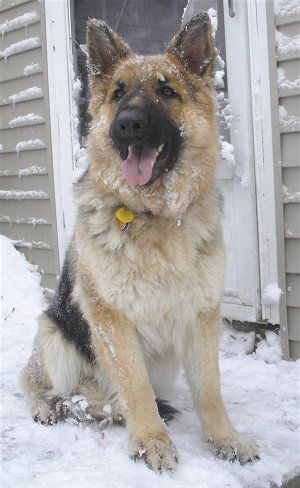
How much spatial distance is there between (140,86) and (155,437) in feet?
5.67

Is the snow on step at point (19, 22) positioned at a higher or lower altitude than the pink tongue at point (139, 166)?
higher

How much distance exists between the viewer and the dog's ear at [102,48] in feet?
9.20

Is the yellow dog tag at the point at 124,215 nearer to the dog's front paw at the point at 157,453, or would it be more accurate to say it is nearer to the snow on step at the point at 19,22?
the dog's front paw at the point at 157,453

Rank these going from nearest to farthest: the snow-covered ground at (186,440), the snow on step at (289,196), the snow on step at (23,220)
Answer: the snow-covered ground at (186,440) → the snow on step at (289,196) → the snow on step at (23,220)

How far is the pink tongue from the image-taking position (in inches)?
101

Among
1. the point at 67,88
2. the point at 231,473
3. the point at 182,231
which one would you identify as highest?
the point at 67,88

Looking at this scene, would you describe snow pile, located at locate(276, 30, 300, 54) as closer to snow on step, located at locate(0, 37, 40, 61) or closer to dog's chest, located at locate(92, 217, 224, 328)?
dog's chest, located at locate(92, 217, 224, 328)

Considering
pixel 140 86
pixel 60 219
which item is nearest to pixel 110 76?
pixel 140 86

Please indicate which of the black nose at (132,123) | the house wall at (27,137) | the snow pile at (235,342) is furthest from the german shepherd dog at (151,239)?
the house wall at (27,137)

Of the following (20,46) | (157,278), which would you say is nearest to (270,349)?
(157,278)

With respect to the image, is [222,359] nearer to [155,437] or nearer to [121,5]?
[155,437]

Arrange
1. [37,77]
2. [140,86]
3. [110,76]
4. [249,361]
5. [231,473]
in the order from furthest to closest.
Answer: [37,77] → [249,361] → [110,76] → [140,86] → [231,473]

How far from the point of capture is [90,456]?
247 centimetres

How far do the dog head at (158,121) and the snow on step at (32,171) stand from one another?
8.63 ft
